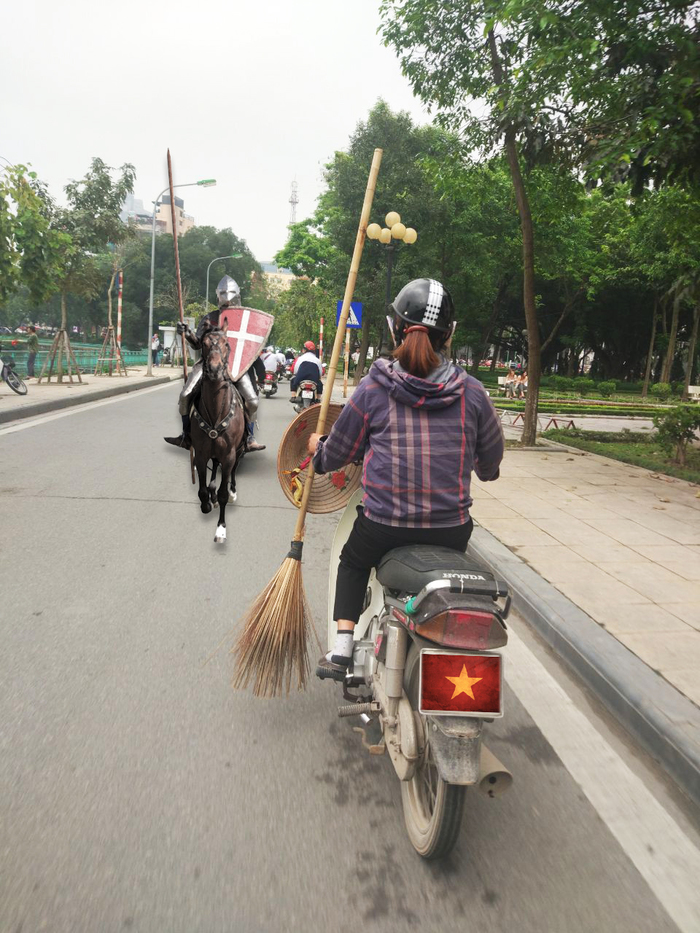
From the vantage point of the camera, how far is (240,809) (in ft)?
8.79

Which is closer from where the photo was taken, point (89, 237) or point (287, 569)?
point (287, 569)

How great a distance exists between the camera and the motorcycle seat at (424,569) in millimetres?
2434

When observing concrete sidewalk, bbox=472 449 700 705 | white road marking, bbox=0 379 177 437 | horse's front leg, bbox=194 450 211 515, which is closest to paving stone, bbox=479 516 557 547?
concrete sidewalk, bbox=472 449 700 705

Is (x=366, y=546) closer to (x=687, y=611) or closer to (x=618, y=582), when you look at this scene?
(x=687, y=611)

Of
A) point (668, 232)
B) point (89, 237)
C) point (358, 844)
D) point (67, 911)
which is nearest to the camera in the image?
point (67, 911)

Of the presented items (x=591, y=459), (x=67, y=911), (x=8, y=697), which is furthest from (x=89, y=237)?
(x=67, y=911)

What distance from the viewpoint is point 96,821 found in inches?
101

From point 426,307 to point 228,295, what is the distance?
4.32m

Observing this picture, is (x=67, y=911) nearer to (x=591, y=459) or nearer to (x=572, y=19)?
(x=572, y=19)

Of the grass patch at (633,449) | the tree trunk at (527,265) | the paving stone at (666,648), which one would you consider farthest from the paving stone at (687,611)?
the tree trunk at (527,265)

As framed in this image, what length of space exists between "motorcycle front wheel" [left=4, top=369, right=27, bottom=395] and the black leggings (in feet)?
53.3

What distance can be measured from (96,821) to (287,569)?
136cm

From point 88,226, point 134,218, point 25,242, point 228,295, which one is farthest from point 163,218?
point 228,295

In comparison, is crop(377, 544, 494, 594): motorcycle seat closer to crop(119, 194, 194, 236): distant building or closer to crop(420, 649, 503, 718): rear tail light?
crop(420, 649, 503, 718): rear tail light
